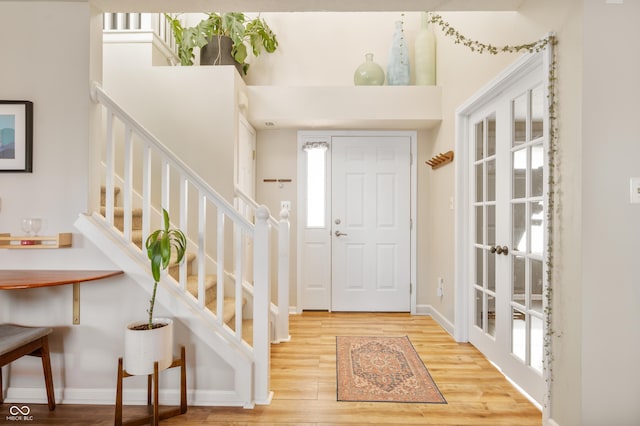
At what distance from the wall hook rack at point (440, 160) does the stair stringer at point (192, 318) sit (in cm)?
242

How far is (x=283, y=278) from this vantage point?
3402mm

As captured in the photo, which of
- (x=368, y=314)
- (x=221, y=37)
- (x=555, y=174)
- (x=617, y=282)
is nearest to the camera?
(x=617, y=282)

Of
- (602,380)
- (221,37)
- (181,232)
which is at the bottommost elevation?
(602,380)

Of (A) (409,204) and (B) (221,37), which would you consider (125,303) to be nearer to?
(B) (221,37)

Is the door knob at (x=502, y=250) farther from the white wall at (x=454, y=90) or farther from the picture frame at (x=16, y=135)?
the picture frame at (x=16, y=135)

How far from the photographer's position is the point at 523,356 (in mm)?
2547

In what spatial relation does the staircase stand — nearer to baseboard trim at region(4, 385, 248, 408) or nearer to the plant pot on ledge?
baseboard trim at region(4, 385, 248, 408)

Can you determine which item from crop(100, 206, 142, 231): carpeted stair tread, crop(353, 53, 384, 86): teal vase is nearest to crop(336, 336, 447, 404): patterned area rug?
crop(100, 206, 142, 231): carpeted stair tread

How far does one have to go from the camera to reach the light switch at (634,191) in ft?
5.91

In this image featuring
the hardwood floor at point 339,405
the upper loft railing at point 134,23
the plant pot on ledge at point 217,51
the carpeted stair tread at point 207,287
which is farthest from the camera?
the plant pot on ledge at point 217,51

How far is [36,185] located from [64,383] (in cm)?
115

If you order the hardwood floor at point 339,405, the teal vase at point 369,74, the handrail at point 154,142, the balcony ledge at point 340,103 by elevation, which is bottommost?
the hardwood floor at point 339,405

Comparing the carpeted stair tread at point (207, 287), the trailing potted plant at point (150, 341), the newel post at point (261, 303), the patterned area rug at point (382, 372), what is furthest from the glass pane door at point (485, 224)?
the trailing potted plant at point (150, 341)

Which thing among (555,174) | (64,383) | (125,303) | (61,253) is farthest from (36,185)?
(555,174)
